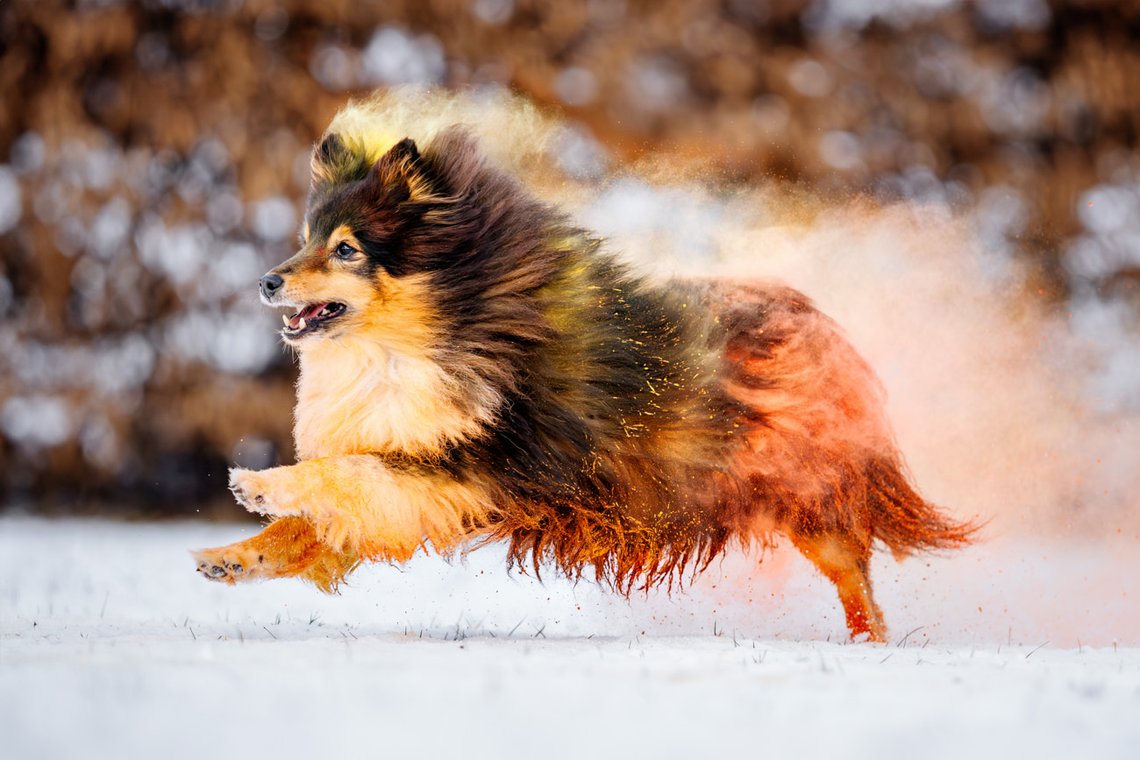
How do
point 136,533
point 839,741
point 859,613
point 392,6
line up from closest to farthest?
point 839,741 < point 859,613 < point 136,533 < point 392,6

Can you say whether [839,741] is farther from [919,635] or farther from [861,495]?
[919,635]

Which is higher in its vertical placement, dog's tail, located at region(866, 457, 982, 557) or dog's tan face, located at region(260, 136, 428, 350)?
dog's tan face, located at region(260, 136, 428, 350)

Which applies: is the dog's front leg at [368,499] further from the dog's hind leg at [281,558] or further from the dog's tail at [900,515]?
the dog's tail at [900,515]

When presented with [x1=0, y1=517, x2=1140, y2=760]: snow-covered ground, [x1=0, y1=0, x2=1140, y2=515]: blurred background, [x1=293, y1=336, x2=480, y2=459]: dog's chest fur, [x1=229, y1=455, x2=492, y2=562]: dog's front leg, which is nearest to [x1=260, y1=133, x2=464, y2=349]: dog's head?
[x1=293, y1=336, x2=480, y2=459]: dog's chest fur

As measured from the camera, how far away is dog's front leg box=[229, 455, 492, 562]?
308cm

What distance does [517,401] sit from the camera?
3.36 m

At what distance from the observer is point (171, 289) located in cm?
726

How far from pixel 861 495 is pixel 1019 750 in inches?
68.6

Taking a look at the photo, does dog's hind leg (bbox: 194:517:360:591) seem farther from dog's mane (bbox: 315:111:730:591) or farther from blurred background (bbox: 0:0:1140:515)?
blurred background (bbox: 0:0:1140:515)

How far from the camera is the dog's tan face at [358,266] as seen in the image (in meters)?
3.21

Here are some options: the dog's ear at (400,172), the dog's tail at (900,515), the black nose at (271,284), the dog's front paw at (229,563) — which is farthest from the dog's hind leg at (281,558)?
the dog's tail at (900,515)

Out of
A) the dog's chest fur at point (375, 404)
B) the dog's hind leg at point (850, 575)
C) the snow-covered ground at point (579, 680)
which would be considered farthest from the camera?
the dog's hind leg at point (850, 575)

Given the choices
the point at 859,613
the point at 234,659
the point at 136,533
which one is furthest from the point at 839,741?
the point at 136,533

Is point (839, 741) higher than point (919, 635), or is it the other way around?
point (839, 741)
